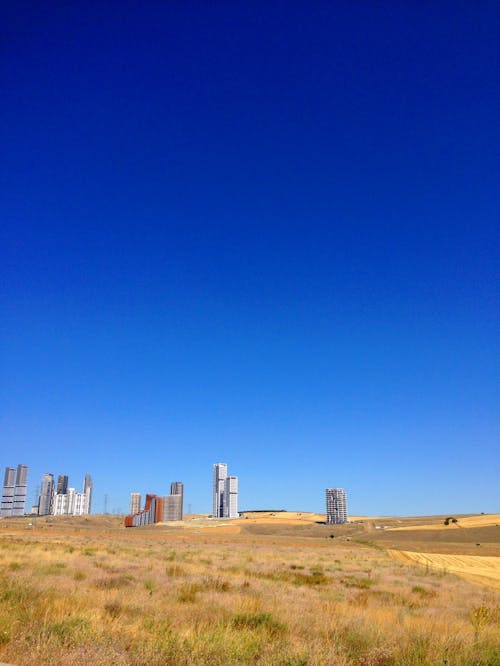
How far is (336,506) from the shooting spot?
159125 millimetres

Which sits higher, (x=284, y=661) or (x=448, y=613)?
(x=284, y=661)

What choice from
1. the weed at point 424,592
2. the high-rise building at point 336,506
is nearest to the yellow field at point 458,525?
the high-rise building at point 336,506

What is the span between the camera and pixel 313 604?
1287 cm

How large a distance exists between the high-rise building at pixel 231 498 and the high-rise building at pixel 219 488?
6.70ft

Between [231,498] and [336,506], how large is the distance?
48.4 m

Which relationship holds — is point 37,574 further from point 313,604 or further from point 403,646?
point 403,646

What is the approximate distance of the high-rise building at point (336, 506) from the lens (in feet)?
519

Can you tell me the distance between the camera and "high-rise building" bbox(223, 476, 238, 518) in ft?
614

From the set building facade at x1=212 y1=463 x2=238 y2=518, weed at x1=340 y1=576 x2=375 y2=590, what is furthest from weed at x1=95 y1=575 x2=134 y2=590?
building facade at x1=212 y1=463 x2=238 y2=518

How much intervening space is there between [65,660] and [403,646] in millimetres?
5795

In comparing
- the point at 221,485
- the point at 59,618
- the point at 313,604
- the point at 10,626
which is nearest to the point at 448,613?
the point at 313,604

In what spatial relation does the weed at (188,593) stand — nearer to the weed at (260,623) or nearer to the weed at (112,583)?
the weed at (112,583)

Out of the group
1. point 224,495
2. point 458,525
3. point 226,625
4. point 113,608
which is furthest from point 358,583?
point 224,495

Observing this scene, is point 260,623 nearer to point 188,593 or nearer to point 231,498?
point 188,593
